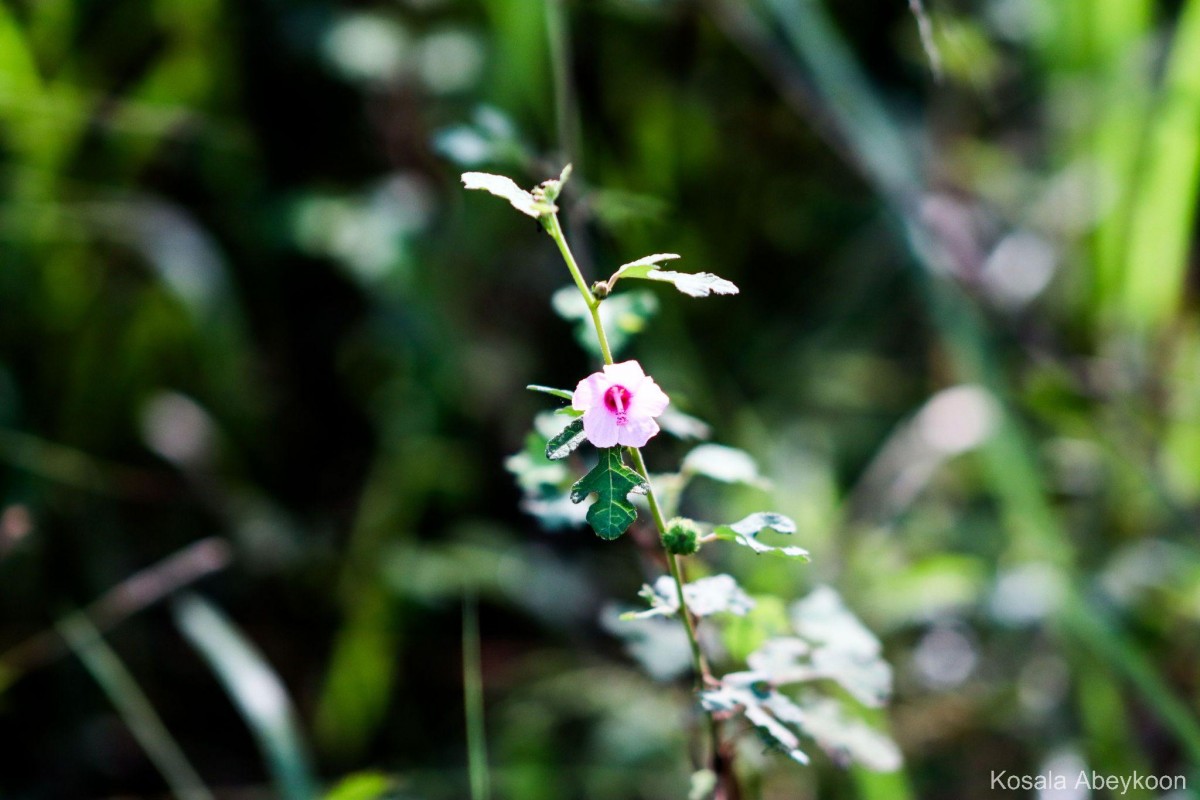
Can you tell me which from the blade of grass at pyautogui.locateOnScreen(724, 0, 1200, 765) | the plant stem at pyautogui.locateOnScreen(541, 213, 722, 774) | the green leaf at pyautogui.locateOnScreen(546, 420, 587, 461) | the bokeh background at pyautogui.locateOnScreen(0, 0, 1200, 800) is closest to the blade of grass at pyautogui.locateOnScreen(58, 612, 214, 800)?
the bokeh background at pyautogui.locateOnScreen(0, 0, 1200, 800)

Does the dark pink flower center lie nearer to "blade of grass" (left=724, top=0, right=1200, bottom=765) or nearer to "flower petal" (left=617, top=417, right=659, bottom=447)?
"flower petal" (left=617, top=417, right=659, bottom=447)

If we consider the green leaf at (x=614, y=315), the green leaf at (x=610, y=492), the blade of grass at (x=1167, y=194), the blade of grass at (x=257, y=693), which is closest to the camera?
the green leaf at (x=610, y=492)

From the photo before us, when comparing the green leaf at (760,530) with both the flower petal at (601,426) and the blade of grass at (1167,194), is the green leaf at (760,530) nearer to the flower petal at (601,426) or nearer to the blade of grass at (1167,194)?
the flower petal at (601,426)

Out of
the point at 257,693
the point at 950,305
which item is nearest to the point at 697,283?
the point at 257,693

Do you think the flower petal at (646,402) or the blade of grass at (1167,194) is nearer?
the flower petal at (646,402)

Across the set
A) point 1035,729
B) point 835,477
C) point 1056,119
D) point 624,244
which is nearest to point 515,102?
point 624,244

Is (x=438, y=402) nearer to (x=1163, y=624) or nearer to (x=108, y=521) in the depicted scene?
(x=108, y=521)

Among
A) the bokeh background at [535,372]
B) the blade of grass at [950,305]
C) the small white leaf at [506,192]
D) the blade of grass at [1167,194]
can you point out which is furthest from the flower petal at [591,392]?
the blade of grass at [1167,194]
